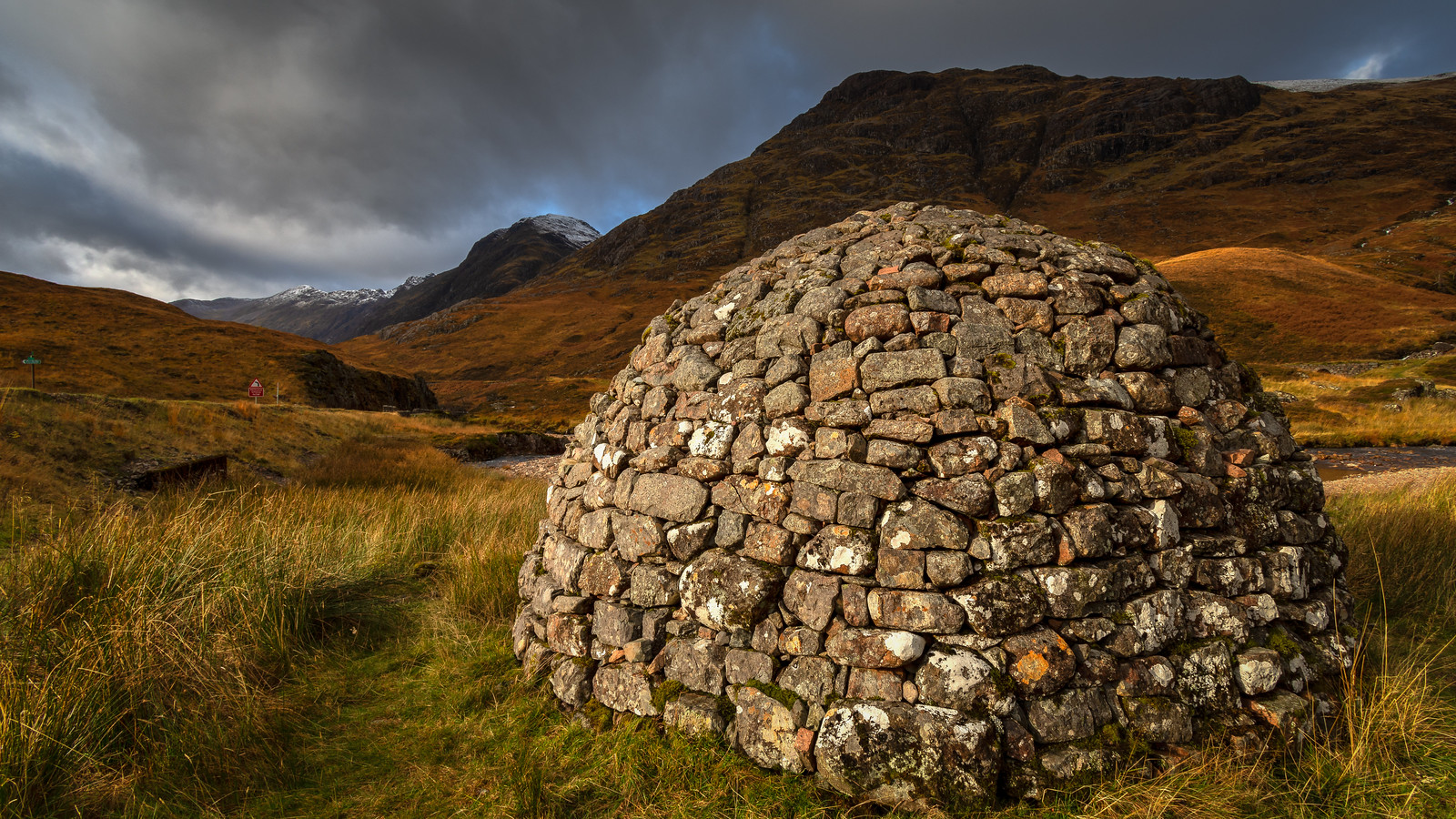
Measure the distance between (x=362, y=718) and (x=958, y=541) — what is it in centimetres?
440

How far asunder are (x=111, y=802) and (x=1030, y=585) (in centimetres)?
521

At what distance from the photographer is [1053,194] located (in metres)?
119

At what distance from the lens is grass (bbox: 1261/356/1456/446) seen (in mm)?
21500

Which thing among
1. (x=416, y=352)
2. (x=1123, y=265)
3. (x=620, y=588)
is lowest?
(x=620, y=588)

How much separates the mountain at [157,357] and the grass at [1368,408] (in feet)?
Answer: 170

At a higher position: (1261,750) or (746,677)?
(746,677)

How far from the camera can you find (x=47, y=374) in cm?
2844

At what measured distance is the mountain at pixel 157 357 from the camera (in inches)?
1232

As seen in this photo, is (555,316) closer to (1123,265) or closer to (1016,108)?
(1123,265)

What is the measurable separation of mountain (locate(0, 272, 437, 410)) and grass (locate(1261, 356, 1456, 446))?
51822 mm

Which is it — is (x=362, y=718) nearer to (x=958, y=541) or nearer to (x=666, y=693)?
(x=666, y=693)

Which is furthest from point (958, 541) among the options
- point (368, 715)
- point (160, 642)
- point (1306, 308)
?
point (1306, 308)

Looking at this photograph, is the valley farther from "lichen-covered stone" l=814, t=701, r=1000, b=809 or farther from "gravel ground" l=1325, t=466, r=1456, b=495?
"gravel ground" l=1325, t=466, r=1456, b=495

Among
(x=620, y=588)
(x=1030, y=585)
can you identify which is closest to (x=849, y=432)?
(x=1030, y=585)
